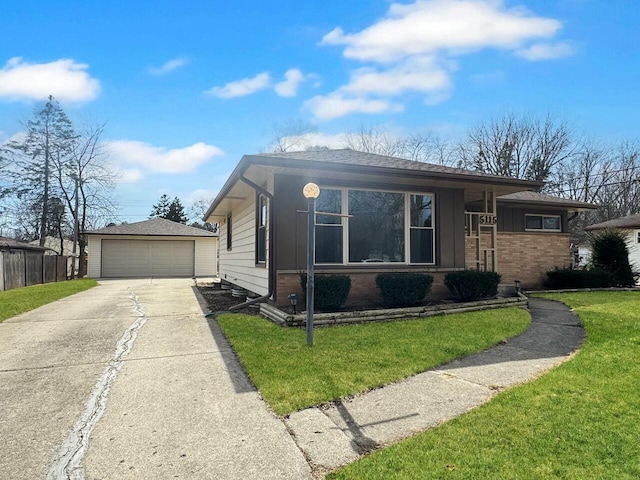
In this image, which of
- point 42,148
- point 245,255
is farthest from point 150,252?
point 245,255

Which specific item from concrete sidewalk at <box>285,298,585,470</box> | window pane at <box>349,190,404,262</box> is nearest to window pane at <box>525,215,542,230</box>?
window pane at <box>349,190,404,262</box>

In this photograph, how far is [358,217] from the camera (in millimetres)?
8805

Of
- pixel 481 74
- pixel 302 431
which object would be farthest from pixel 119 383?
pixel 481 74

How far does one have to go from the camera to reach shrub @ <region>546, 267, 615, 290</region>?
1262 centimetres

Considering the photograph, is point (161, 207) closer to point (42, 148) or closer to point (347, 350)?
point (42, 148)

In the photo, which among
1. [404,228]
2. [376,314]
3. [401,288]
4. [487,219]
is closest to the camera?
[376,314]

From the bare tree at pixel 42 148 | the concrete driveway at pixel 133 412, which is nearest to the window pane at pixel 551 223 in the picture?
the concrete driveway at pixel 133 412

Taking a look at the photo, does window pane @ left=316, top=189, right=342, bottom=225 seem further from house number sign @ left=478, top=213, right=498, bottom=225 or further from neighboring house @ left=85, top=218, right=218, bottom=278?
neighboring house @ left=85, top=218, right=218, bottom=278

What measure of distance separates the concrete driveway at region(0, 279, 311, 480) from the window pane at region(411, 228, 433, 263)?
16.1 ft

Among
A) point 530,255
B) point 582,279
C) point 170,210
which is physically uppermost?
point 170,210

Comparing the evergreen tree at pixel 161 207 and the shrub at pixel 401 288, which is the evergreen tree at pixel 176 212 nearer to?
the evergreen tree at pixel 161 207

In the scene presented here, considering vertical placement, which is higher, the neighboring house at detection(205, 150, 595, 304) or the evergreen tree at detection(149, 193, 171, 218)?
the evergreen tree at detection(149, 193, 171, 218)

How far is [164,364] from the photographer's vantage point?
484 cm

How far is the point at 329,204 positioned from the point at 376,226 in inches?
47.8
